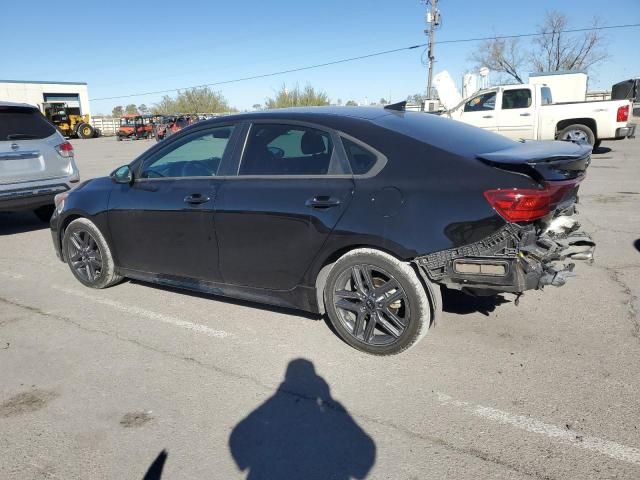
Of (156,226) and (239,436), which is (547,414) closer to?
(239,436)

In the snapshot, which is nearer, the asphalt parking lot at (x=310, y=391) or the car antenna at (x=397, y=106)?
the asphalt parking lot at (x=310, y=391)

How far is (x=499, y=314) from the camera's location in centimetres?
397

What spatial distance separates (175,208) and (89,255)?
56.2 inches

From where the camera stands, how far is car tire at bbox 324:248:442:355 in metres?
3.18

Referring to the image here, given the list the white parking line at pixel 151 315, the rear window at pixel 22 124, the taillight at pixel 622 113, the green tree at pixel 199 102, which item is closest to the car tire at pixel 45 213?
the rear window at pixel 22 124

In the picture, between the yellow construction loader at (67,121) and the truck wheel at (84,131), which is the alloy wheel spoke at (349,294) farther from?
the truck wheel at (84,131)

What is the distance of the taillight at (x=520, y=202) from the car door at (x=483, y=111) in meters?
12.2

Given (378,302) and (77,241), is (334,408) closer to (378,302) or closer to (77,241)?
(378,302)

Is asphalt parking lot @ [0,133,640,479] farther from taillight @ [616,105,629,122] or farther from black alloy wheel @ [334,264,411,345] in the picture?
taillight @ [616,105,629,122]

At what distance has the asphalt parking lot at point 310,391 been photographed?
2416mm

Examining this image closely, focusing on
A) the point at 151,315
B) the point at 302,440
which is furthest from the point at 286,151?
the point at 302,440

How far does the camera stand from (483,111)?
14484 mm

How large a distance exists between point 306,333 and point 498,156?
73.9 inches

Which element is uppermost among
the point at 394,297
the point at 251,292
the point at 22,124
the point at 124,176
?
the point at 22,124
